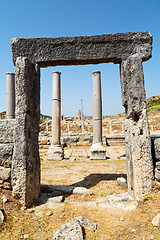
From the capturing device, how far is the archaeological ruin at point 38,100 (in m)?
3.47

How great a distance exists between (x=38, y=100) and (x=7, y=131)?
100cm

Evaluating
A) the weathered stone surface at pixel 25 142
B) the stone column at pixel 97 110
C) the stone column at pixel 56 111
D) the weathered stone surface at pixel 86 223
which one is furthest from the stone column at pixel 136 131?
the stone column at pixel 56 111

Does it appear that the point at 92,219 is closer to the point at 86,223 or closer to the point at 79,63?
the point at 86,223

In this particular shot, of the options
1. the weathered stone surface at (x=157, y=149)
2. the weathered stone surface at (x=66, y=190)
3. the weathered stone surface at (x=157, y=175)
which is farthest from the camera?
the weathered stone surface at (x=66, y=190)

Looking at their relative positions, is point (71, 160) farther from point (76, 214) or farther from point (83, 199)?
point (76, 214)

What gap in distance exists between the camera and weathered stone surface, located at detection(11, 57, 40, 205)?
3451 mm

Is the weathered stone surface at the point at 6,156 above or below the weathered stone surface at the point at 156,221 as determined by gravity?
above

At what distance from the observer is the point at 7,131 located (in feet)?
11.8

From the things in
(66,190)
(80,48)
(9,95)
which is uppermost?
(9,95)

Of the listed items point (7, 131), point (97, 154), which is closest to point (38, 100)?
point (7, 131)

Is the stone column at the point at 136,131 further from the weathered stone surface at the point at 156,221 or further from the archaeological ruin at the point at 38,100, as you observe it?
the weathered stone surface at the point at 156,221

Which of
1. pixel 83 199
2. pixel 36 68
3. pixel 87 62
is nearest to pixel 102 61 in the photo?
pixel 87 62

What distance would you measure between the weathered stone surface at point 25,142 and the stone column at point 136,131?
7.17ft

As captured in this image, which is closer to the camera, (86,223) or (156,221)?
(156,221)
